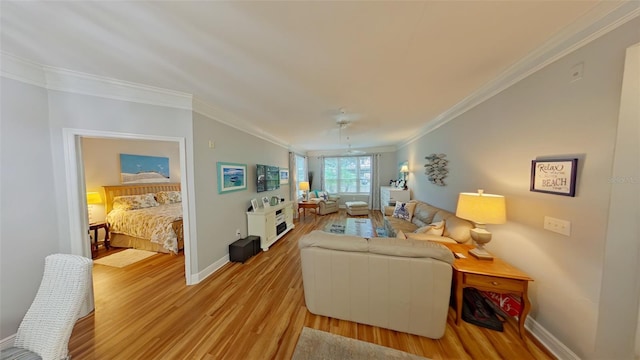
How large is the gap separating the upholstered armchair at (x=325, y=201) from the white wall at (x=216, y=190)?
281 cm

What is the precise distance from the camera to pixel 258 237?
3.57 m

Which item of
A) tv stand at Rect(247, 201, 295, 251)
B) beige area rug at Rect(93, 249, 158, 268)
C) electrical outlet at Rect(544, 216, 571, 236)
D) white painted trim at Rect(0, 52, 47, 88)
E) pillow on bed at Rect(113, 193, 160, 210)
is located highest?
white painted trim at Rect(0, 52, 47, 88)

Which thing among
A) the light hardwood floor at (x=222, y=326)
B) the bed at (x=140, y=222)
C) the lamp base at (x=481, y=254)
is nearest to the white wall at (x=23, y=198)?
the light hardwood floor at (x=222, y=326)

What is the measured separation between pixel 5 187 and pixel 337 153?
680 centimetres

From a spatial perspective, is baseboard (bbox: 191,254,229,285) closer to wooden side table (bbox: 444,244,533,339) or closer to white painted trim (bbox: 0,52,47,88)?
white painted trim (bbox: 0,52,47,88)

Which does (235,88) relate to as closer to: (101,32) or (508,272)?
(101,32)

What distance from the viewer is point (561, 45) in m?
1.46

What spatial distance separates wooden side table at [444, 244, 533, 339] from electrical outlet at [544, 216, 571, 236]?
442 mm

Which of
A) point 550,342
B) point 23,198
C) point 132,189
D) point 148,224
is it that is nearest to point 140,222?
point 148,224

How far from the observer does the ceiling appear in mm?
1185

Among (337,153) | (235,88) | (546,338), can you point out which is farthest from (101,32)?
(337,153)

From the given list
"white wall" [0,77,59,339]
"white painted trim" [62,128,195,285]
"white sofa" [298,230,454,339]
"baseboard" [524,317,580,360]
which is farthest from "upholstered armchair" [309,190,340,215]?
"white wall" [0,77,59,339]

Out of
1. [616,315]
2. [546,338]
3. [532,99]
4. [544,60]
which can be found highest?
[544,60]

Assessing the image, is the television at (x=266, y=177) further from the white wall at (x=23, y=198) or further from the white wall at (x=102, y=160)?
the white wall at (x=23, y=198)
